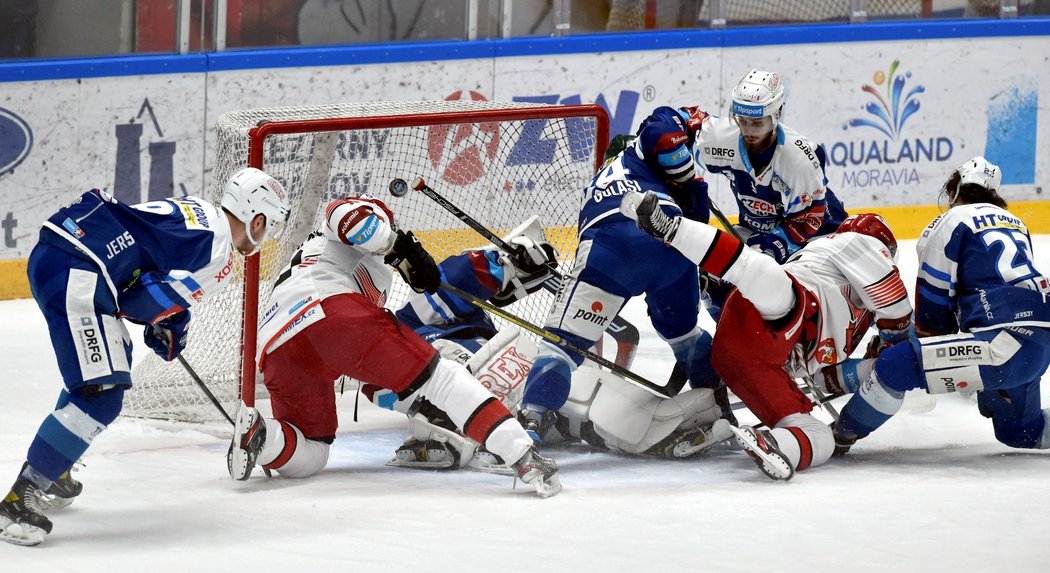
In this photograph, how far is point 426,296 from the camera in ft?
15.7

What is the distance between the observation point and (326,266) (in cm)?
418

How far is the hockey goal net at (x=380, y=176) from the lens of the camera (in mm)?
4773

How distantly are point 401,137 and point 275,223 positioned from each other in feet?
4.01

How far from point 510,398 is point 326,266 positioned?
2.57 ft

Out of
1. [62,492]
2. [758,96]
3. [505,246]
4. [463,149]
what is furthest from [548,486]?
[463,149]

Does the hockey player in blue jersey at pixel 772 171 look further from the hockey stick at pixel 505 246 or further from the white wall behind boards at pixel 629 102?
the white wall behind boards at pixel 629 102

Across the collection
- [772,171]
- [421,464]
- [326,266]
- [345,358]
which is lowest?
[421,464]

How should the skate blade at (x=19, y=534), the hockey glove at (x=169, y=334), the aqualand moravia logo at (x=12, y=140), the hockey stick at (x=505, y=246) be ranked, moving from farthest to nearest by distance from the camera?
1. the aqualand moravia logo at (x=12, y=140)
2. the hockey stick at (x=505, y=246)
3. the hockey glove at (x=169, y=334)
4. the skate blade at (x=19, y=534)

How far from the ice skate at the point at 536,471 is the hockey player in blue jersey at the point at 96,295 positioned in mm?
874

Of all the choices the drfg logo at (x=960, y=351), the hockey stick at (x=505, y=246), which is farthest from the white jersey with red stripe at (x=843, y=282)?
the hockey stick at (x=505, y=246)

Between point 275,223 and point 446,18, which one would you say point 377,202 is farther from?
point 446,18

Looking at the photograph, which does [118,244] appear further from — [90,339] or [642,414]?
[642,414]

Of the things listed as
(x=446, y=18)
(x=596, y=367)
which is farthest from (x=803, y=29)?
(x=596, y=367)

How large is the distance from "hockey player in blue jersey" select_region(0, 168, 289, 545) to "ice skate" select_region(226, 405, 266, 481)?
31cm
